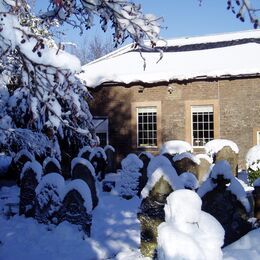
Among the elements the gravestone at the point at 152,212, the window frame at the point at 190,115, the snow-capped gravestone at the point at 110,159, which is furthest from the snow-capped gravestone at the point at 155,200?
the window frame at the point at 190,115

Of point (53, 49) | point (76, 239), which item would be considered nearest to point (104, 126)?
point (76, 239)

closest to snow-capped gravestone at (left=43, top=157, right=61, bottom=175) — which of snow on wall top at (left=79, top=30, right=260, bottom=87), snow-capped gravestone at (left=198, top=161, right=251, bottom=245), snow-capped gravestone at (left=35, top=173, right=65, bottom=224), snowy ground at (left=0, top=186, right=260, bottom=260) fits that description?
snowy ground at (left=0, top=186, right=260, bottom=260)

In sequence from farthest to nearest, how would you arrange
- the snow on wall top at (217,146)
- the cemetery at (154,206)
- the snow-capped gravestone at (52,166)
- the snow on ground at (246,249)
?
the snow on wall top at (217,146)
the snow-capped gravestone at (52,166)
the snow on ground at (246,249)
the cemetery at (154,206)

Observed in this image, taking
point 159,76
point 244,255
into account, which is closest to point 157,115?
point 159,76

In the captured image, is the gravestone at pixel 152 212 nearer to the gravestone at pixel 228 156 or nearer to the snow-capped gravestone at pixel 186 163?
the snow-capped gravestone at pixel 186 163

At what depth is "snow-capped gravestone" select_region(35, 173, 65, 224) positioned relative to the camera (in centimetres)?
896

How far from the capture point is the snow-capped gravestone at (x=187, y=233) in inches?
151

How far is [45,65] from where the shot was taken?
3.37 meters

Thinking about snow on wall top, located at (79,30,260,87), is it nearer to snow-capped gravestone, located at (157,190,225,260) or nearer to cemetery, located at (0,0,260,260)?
cemetery, located at (0,0,260,260)

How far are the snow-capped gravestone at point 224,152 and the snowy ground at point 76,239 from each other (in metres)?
6.39

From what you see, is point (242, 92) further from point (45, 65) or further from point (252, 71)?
point (45, 65)

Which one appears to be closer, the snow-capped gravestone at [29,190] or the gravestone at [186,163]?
the snow-capped gravestone at [29,190]

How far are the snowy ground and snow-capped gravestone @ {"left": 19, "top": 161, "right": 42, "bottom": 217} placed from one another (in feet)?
0.77

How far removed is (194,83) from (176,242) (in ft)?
55.7
